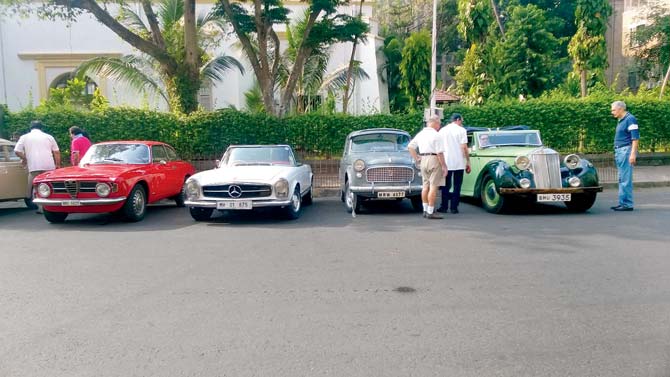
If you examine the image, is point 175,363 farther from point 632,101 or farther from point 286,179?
point 632,101

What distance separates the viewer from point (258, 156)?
10.5m

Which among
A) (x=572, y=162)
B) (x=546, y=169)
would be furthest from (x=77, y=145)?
(x=572, y=162)

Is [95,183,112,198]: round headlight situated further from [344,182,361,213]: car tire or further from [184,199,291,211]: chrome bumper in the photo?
[344,182,361,213]: car tire

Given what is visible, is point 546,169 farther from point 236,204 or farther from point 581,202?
point 236,204

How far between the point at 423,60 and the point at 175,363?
23744mm

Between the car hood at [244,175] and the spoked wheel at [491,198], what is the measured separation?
3.77m

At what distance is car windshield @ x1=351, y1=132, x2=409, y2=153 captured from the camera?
36.0 ft

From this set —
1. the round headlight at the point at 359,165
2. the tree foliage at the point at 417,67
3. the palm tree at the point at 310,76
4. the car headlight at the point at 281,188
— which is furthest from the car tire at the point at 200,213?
the tree foliage at the point at 417,67

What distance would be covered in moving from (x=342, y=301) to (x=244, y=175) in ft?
16.2

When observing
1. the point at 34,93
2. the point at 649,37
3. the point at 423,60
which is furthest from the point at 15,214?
the point at 649,37

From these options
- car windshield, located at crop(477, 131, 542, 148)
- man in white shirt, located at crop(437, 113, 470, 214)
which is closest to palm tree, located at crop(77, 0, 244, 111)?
car windshield, located at crop(477, 131, 542, 148)

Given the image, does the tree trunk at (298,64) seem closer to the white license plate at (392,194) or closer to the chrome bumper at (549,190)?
the white license plate at (392,194)

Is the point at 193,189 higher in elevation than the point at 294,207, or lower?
higher

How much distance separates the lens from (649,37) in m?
31.6
